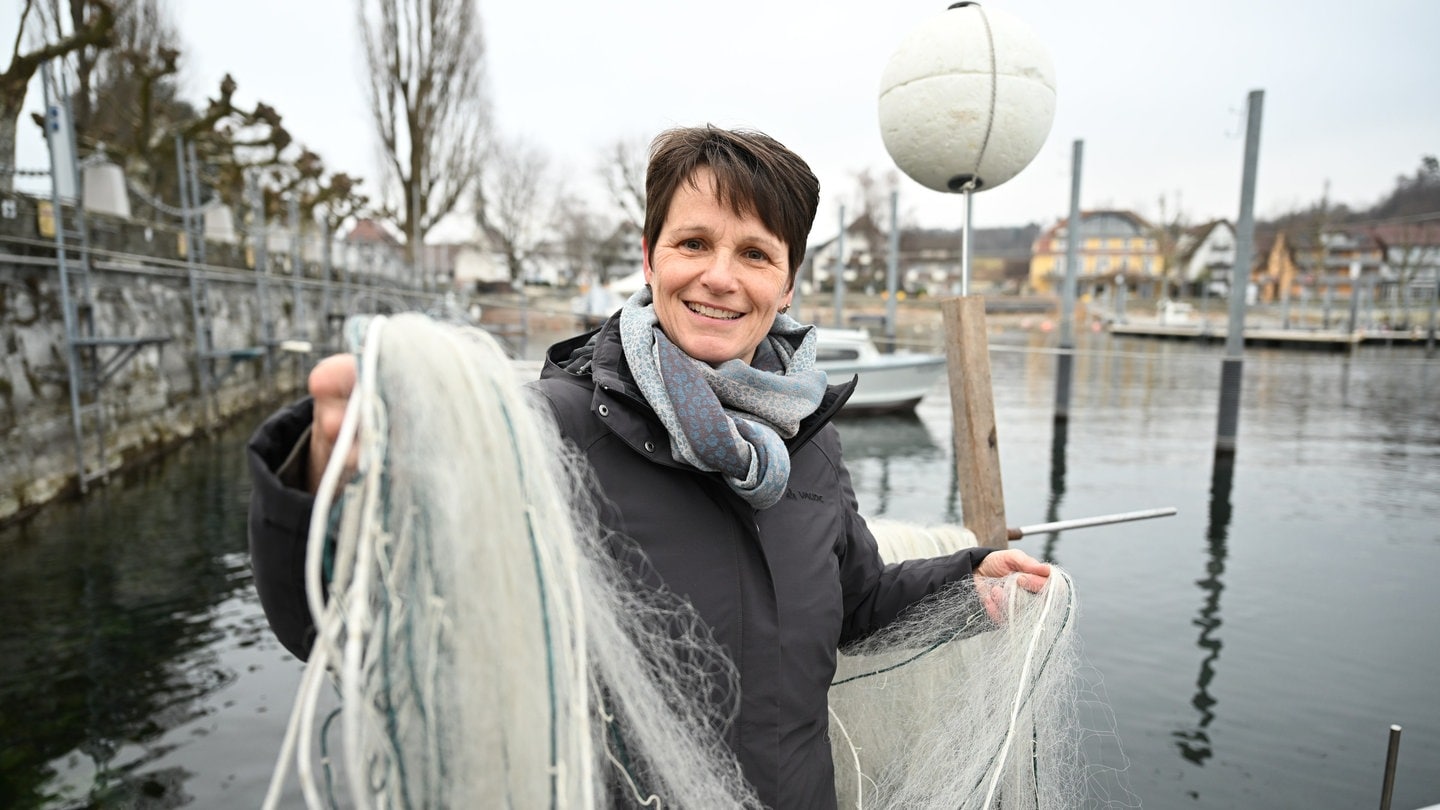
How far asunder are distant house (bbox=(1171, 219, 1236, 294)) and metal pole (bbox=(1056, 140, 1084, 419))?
60.9 meters

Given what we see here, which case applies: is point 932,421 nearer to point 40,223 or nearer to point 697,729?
point 40,223

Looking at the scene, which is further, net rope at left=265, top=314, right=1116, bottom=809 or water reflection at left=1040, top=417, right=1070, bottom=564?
water reflection at left=1040, top=417, right=1070, bottom=564

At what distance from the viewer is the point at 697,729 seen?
1.42 metres

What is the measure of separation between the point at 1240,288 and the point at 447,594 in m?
12.9

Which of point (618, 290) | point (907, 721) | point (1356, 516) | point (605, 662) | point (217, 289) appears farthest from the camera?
point (618, 290)

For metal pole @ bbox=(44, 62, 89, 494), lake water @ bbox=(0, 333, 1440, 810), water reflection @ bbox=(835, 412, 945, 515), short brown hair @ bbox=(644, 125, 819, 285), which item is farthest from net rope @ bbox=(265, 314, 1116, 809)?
metal pole @ bbox=(44, 62, 89, 494)

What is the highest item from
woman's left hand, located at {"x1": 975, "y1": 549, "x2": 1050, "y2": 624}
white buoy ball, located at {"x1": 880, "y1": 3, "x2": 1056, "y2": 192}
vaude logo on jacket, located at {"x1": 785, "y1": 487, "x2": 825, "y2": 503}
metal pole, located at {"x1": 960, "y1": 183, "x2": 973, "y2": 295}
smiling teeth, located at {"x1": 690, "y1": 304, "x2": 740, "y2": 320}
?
white buoy ball, located at {"x1": 880, "y1": 3, "x2": 1056, "y2": 192}

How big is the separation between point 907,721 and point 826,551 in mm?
948

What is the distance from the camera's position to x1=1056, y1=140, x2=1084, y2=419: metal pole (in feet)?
45.4

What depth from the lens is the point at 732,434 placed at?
146cm

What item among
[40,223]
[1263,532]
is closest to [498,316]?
[40,223]

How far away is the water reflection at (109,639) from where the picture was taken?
4367mm

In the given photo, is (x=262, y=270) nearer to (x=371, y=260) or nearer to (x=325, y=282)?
(x=325, y=282)

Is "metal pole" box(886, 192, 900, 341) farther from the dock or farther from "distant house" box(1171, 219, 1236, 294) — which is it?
"distant house" box(1171, 219, 1236, 294)
